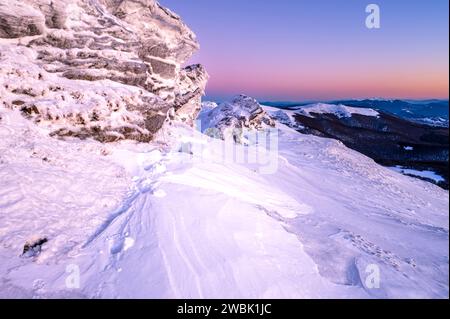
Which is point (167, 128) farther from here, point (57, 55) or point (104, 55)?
point (57, 55)

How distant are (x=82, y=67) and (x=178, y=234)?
1194 centimetres

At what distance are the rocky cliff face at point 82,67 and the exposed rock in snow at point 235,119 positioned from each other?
15.1 m

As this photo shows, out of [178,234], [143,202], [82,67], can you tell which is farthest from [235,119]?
[178,234]

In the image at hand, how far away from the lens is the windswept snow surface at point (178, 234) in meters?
6.63

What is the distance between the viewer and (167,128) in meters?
21.0

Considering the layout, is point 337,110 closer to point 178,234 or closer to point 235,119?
point 235,119

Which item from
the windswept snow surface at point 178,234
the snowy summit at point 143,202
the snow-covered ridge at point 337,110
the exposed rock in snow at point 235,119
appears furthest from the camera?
the snow-covered ridge at point 337,110

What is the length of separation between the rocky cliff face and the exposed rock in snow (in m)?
15.1

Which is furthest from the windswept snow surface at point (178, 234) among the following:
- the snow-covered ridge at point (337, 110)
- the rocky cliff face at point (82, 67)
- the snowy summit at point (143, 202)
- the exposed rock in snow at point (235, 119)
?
the snow-covered ridge at point (337, 110)

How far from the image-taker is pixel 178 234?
8.44 metres

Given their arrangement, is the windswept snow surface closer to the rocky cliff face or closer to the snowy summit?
the snowy summit

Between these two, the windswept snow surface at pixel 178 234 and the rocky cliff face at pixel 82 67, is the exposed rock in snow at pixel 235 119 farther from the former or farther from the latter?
the windswept snow surface at pixel 178 234
